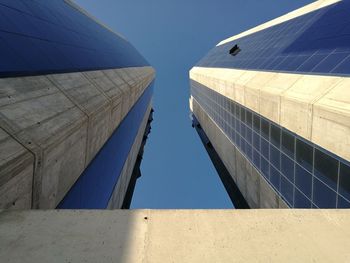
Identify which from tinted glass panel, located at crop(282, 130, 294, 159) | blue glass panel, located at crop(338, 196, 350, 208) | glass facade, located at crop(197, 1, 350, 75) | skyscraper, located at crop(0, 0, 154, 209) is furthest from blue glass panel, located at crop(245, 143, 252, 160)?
blue glass panel, located at crop(338, 196, 350, 208)

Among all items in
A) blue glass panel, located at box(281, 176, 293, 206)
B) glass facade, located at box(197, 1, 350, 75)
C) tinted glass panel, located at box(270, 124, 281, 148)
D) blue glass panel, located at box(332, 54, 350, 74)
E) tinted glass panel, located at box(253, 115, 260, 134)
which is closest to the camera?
blue glass panel, located at box(332, 54, 350, 74)

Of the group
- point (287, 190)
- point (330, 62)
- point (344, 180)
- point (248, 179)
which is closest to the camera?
point (344, 180)

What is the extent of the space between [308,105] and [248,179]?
1522 cm

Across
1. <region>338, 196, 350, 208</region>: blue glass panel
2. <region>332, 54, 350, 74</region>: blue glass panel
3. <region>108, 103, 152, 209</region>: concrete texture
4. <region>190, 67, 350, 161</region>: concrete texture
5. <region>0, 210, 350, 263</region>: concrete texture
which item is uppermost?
<region>332, 54, 350, 74</region>: blue glass panel

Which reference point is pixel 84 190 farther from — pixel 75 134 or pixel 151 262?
pixel 151 262

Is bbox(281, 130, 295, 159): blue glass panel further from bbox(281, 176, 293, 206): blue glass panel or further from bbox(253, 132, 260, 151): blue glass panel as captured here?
bbox(253, 132, 260, 151): blue glass panel

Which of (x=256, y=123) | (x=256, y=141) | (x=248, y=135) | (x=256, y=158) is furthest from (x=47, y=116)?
(x=248, y=135)

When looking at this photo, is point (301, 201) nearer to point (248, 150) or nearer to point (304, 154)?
point (304, 154)

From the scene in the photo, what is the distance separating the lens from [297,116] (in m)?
15.5

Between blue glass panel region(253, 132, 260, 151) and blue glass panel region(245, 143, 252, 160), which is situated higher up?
blue glass panel region(253, 132, 260, 151)

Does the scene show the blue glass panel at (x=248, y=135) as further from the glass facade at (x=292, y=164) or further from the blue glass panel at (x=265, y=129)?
the blue glass panel at (x=265, y=129)

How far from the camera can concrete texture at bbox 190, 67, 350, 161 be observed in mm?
11906

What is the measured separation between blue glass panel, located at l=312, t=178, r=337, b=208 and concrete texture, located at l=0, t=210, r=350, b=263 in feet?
27.7

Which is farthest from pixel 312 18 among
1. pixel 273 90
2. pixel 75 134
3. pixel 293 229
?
pixel 293 229
